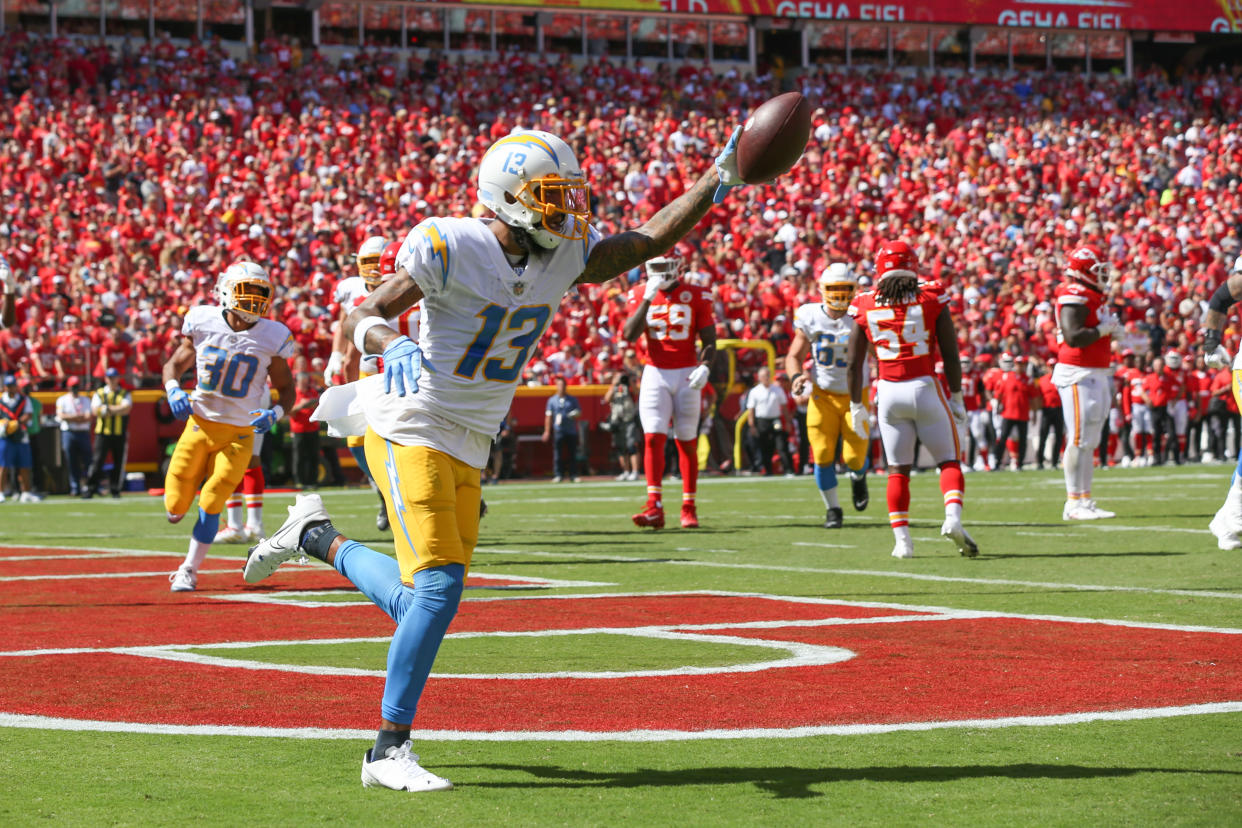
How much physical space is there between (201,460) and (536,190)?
20.1 ft

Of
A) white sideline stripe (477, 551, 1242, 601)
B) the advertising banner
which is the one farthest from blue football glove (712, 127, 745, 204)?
the advertising banner

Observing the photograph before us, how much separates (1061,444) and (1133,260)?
7.68 meters

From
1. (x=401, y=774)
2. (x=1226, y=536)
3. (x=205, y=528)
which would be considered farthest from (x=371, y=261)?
(x=401, y=774)

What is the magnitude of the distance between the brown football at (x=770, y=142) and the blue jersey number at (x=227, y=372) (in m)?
6.16

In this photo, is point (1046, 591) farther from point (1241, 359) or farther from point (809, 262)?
point (809, 262)

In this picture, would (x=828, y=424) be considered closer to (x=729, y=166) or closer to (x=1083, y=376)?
(x=1083, y=376)

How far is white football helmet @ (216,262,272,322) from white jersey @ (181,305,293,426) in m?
0.14

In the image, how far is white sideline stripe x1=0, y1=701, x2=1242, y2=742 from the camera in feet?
16.2

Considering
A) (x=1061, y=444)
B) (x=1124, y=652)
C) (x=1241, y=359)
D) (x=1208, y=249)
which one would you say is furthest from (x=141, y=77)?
(x=1124, y=652)

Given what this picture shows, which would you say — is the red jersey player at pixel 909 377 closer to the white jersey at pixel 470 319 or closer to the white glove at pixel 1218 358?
the white glove at pixel 1218 358

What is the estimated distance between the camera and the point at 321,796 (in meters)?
4.19

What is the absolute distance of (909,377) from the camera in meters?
10.7

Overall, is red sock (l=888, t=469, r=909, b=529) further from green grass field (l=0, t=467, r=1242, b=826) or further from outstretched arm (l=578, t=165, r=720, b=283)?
outstretched arm (l=578, t=165, r=720, b=283)

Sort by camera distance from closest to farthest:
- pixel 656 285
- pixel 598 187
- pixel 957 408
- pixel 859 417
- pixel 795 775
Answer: pixel 795 775
pixel 957 408
pixel 859 417
pixel 656 285
pixel 598 187
